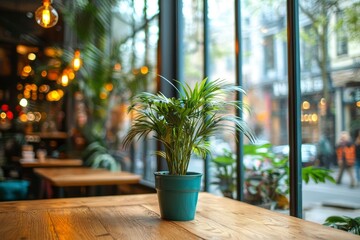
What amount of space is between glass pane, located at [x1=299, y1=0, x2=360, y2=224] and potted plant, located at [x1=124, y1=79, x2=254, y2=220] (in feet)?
4.57

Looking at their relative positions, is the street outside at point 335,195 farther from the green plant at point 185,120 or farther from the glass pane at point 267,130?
the green plant at point 185,120

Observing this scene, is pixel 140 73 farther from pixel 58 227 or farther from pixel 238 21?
pixel 58 227

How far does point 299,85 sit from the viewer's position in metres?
2.30

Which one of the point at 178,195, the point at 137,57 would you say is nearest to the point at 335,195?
the point at 137,57

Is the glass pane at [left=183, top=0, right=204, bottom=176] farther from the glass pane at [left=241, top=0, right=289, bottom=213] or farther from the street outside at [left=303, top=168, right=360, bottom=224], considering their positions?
the street outside at [left=303, top=168, right=360, bottom=224]

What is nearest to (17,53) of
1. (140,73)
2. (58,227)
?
(140,73)

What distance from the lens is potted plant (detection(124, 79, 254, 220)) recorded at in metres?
1.78

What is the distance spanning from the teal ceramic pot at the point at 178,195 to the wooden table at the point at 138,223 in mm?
49

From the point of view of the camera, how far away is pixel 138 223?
1709mm

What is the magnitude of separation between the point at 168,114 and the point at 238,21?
4.62 ft

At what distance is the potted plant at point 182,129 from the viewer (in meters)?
1.78

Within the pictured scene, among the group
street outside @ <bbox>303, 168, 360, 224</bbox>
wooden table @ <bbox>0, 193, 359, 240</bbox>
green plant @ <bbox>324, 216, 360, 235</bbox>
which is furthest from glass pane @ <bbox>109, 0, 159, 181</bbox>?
green plant @ <bbox>324, 216, 360, 235</bbox>

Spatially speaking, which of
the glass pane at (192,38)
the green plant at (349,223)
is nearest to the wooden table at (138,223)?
the green plant at (349,223)

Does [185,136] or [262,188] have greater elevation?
[185,136]
